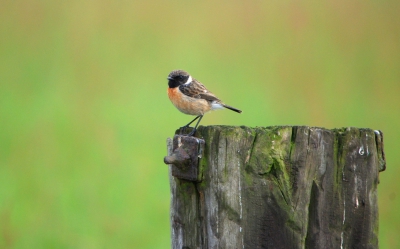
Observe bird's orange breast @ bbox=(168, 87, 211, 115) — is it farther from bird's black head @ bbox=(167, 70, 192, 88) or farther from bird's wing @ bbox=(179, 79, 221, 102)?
bird's black head @ bbox=(167, 70, 192, 88)

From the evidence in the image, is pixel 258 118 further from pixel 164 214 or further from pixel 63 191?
pixel 63 191

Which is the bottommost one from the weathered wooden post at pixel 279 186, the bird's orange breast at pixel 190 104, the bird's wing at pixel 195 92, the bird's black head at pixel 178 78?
the weathered wooden post at pixel 279 186

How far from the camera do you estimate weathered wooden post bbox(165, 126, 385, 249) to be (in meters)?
2.94

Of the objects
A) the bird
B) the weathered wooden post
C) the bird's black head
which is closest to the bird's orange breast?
the bird

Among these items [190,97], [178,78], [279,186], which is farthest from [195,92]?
[279,186]

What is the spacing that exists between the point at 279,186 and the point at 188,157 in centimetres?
55

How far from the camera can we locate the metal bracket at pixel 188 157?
3020 mm

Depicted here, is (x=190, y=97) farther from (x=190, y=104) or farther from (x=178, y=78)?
(x=178, y=78)

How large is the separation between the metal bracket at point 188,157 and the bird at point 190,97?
307 cm

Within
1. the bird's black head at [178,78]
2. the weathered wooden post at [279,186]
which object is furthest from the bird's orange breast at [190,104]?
the weathered wooden post at [279,186]

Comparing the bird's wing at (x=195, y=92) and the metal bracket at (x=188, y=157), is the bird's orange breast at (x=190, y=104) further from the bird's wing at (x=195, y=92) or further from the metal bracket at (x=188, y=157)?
the metal bracket at (x=188, y=157)

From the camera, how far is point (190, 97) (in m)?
6.24

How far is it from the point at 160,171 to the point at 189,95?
196 centimetres

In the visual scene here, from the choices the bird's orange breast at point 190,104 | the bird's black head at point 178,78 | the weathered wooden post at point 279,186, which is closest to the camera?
the weathered wooden post at point 279,186
